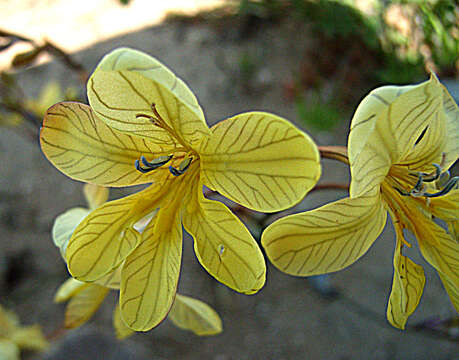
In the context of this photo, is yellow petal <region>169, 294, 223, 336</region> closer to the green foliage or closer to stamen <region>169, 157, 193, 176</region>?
stamen <region>169, 157, 193, 176</region>

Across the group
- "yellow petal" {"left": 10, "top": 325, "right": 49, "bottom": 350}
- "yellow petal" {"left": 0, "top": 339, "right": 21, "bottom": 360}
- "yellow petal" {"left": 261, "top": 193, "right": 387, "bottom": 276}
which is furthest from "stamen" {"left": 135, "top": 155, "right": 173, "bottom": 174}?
"yellow petal" {"left": 10, "top": 325, "right": 49, "bottom": 350}

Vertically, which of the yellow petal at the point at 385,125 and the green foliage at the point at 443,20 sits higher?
the yellow petal at the point at 385,125

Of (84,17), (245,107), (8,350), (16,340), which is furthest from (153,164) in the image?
(84,17)

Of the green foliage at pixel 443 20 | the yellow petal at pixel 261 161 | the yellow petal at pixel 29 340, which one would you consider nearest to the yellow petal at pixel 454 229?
the yellow petal at pixel 261 161

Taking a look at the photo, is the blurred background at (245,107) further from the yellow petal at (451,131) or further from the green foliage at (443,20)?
the yellow petal at (451,131)

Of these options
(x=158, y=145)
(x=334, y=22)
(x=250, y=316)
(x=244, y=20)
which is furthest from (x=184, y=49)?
(x=158, y=145)
